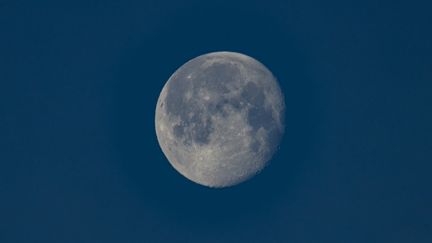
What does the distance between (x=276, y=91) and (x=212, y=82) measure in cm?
241

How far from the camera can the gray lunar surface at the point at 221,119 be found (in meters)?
15.2

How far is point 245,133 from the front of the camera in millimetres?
15500

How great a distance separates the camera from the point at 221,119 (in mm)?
15125

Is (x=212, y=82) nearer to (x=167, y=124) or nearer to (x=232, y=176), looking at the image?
(x=167, y=124)

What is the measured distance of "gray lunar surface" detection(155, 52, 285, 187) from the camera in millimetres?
15195

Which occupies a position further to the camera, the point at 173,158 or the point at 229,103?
the point at 173,158

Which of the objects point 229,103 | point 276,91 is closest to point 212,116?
point 229,103

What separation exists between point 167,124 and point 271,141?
11.0ft

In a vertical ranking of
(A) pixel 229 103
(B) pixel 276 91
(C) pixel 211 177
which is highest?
(B) pixel 276 91

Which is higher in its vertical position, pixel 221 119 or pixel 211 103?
pixel 211 103

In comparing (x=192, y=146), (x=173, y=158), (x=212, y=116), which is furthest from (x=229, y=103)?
(x=173, y=158)

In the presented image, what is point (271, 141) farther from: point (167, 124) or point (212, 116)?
point (167, 124)

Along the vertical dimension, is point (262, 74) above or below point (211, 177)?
above

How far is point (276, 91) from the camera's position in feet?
54.6
